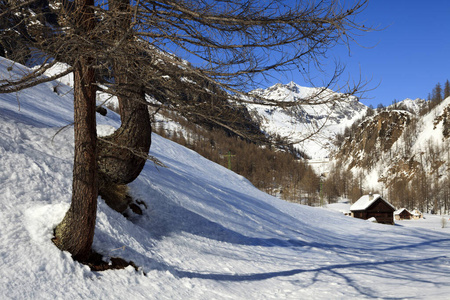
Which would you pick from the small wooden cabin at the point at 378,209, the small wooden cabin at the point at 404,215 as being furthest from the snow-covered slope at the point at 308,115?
the small wooden cabin at the point at 404,215

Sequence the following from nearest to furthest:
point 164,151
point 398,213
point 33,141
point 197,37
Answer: point 197,37 < point 33,141 < point 164,151 < point 398,213

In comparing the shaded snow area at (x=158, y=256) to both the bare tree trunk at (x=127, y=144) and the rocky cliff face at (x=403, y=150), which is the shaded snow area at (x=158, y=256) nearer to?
the bare tree trunk at (x=127, y=144)

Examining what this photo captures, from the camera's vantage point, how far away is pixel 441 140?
95.8 meters

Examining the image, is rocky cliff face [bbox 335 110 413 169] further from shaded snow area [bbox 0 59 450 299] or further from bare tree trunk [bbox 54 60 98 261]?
bare tree trunk [bbox 54 60 98 261]

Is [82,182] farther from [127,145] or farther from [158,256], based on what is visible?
[158,256]

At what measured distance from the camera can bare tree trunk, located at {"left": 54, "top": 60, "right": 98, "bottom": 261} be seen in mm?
4816

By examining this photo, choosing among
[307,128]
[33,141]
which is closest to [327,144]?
[307,128]

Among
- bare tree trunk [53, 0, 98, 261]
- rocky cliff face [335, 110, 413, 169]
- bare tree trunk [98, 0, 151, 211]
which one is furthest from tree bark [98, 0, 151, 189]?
rocky cliff face [335, 110, 413, 169]

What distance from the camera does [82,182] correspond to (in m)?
4.86

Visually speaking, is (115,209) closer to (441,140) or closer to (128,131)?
(128,131)

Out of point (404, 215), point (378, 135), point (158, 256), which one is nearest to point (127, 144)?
point (158, 256)

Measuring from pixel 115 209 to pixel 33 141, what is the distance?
243cm

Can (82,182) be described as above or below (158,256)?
above

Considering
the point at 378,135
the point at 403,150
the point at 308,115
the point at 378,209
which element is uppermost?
the point at 378,135
